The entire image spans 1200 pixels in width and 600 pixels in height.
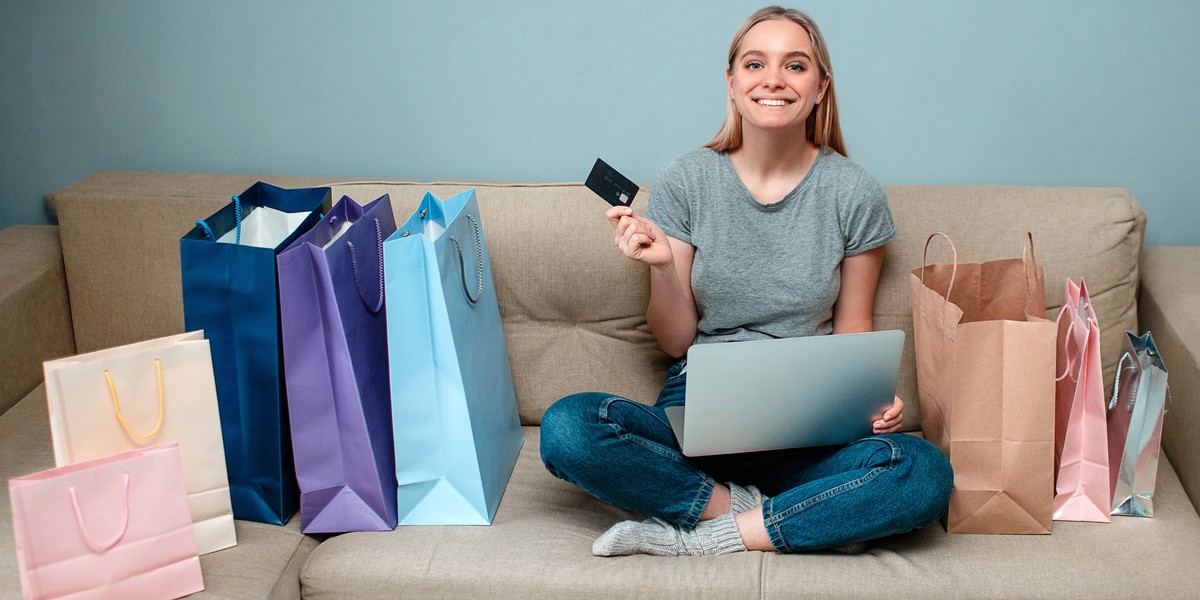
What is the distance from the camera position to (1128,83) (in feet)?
6.30

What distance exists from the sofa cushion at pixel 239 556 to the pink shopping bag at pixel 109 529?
53 millimetres

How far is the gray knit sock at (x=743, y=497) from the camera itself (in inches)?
59.6

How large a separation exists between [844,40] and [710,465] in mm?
889

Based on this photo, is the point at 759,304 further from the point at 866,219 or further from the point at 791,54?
the point at 791,54

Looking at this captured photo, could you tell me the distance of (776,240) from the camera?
5.40 ft

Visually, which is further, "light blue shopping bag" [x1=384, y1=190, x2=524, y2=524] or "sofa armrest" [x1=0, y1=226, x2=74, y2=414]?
"sofa armrest" [x1=0, y1=226, x2=74, y2=414]

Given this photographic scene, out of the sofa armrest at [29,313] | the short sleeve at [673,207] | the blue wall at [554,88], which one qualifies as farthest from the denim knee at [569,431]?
the sofa armrest at [29,313]

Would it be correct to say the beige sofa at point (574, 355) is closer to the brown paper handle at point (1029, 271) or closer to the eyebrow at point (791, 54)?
the brown paper handle at point (1029, 271)

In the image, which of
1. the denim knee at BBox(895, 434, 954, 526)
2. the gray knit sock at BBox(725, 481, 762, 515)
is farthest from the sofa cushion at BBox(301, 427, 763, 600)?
the denim knee at BBox(895, 434, 954, 526)

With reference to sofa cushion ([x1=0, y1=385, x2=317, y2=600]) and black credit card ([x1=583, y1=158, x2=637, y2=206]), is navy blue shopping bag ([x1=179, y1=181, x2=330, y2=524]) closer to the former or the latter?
sofa cushion ([x1=0, y1=385, x2=317, y2=600])

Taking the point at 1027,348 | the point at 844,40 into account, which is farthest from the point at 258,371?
the point at 844,40

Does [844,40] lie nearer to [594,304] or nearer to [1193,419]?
[594,304]

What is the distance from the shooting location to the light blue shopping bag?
4.74 feet

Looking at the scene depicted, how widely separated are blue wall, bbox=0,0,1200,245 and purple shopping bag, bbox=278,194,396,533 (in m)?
0.58
